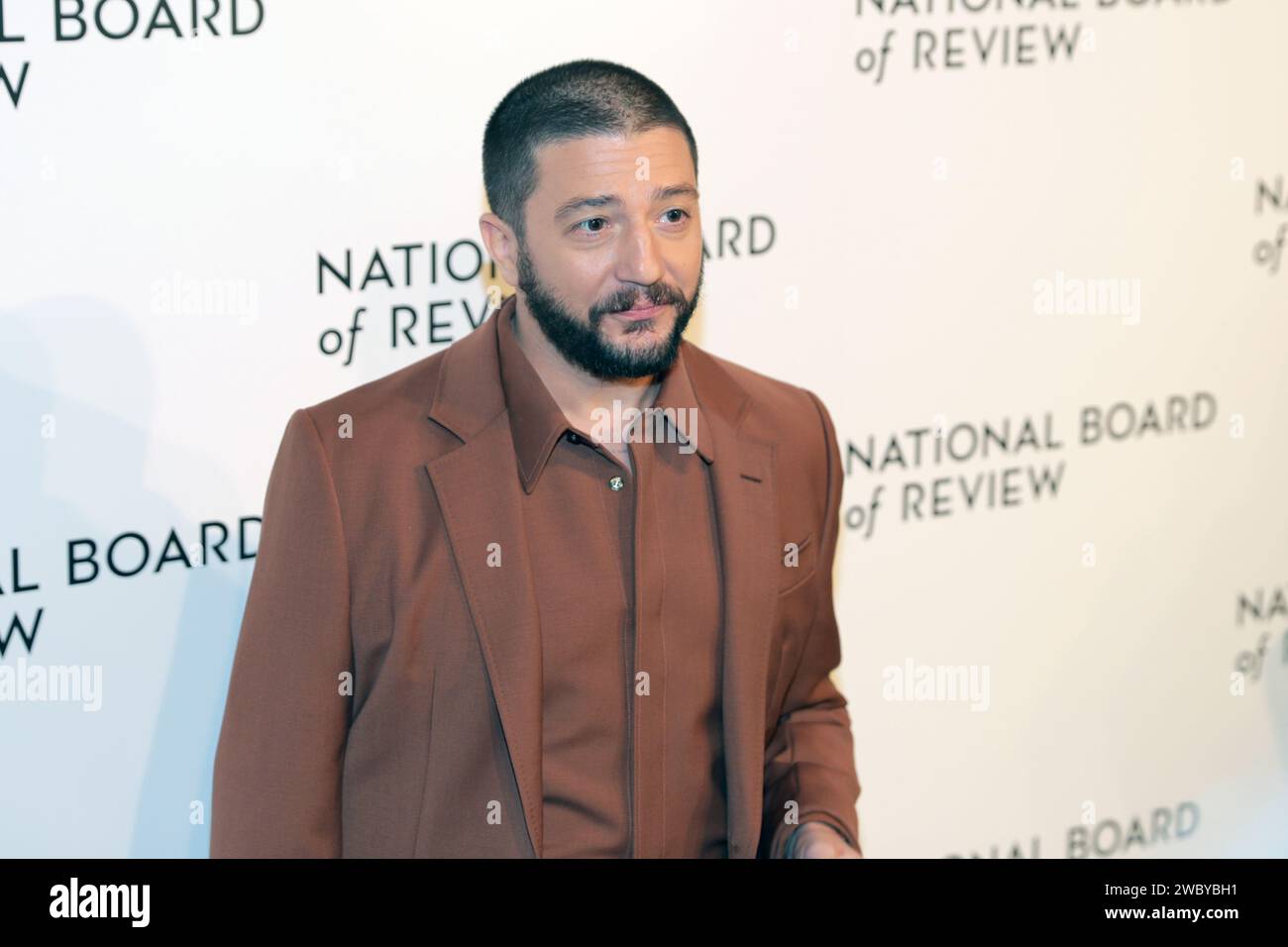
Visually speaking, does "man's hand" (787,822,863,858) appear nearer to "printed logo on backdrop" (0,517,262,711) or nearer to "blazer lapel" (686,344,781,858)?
"blazer lapel" (686,344,781,858)

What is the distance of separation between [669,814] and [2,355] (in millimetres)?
1339

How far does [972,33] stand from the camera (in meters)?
2.97

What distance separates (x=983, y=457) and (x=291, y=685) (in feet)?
5.66

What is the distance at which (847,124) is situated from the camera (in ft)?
9.47

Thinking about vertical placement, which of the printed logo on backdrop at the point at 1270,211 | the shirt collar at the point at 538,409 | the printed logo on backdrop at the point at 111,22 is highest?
the printed logo on backdrop at the point at 111,22

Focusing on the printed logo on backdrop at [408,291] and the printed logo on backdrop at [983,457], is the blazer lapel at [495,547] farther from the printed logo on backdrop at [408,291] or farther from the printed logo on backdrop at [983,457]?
the printed logo on backdrop at [983,457]

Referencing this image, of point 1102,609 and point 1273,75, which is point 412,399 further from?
point 1273,75

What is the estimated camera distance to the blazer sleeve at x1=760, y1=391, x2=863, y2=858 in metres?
2.25

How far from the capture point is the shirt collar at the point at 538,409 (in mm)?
2098

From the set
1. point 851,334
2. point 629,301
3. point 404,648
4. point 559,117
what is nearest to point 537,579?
point 404,648

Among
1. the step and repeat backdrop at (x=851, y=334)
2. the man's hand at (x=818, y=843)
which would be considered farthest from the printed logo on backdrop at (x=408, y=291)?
the man's hand at (x=818, y=843)

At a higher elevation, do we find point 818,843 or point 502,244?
point 502,244

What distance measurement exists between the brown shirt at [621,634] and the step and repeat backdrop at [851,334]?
2.02ft

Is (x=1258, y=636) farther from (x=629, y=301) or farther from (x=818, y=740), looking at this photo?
(x=629, y=301)
